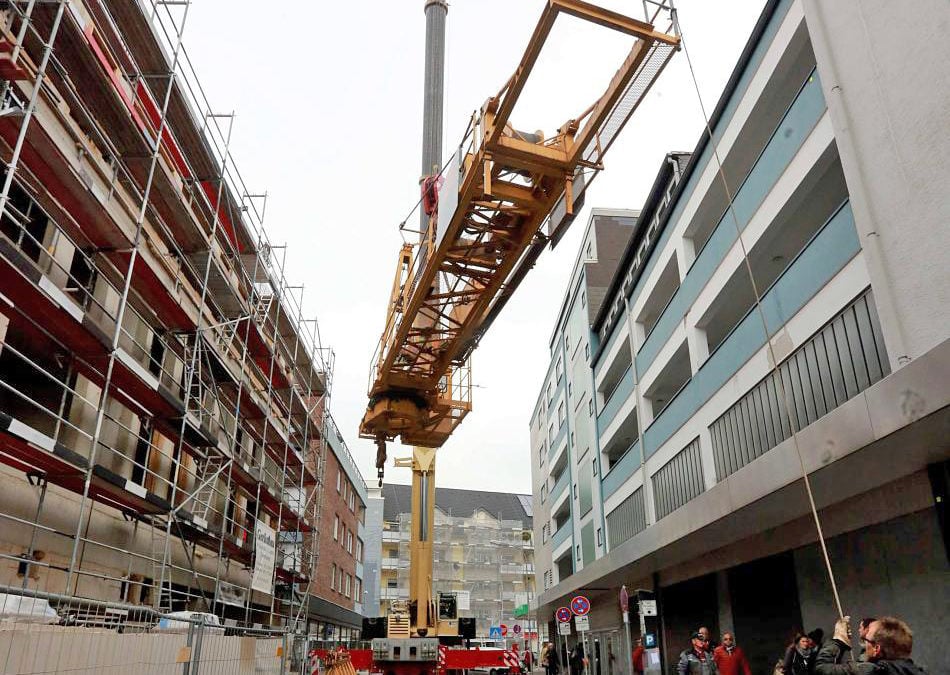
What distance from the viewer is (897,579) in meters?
10.1

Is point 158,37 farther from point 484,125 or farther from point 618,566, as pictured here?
point 618,566

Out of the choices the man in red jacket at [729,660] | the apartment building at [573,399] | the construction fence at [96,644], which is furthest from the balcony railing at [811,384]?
the apartment building at [573,399]

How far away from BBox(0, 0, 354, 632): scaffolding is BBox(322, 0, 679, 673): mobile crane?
13.4 ft

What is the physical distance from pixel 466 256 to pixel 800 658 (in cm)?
929

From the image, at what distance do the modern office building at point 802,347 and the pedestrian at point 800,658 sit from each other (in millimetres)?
2043

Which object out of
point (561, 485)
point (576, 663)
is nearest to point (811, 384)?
point (576, 663)

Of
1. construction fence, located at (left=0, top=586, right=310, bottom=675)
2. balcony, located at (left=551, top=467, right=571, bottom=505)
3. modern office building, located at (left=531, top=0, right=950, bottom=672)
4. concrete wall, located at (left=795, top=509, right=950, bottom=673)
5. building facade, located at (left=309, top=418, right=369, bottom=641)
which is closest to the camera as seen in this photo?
construction fence, located at (left=0, top=586, right=310, bottom=675)

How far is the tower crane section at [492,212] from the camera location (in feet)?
38.1

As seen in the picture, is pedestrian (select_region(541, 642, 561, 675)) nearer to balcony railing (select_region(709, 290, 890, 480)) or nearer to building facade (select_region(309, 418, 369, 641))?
building facade (select_region(309, 418, 369, 641))

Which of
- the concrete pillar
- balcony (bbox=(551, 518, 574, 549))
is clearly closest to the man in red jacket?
the concrete pillar

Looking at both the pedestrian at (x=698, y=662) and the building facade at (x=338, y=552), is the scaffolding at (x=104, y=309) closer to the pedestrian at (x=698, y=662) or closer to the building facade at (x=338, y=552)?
the pedestrian at (x=698, y=662)

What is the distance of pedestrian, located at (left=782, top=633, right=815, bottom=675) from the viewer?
8.02 m

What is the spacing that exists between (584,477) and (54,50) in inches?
1037

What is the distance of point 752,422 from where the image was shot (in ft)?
47.0
